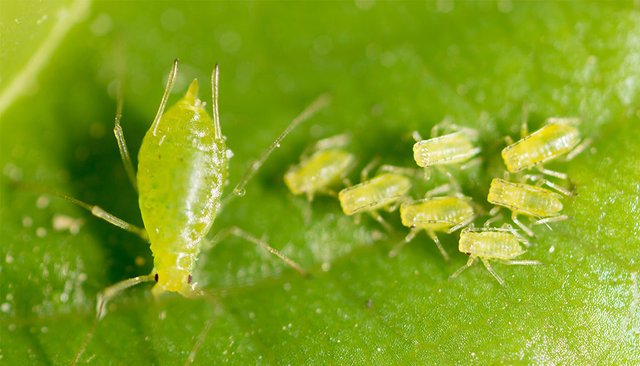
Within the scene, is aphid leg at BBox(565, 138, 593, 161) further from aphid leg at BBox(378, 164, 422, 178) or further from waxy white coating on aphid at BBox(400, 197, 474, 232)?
aphid leg at BBox(378, 164, 422, 178)

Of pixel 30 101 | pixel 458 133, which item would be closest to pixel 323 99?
pixel 458 133

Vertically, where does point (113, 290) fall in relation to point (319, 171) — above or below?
below

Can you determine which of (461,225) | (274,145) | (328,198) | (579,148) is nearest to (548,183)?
(579,148)

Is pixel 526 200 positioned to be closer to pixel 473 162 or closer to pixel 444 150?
pixel 473 162

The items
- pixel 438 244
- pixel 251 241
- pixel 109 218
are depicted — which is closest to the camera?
pixel 438 244

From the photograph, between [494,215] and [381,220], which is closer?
[494,215]

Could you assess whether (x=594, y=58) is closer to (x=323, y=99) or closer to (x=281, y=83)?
(x=323, y=99)

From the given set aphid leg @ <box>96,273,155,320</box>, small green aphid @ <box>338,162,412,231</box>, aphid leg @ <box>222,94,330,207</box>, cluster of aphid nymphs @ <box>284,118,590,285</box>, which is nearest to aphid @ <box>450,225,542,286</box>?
cluster of aphid nymphs @ <box>284,118,590,285</box>

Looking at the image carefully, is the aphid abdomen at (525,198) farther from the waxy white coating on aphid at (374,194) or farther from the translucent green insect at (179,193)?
the translucent green insect at (179,193)
